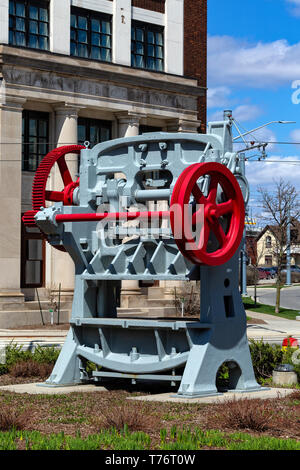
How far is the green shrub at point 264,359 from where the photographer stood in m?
15.5

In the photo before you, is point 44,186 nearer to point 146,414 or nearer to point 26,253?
point 146,414

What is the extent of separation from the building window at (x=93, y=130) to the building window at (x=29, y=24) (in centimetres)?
394

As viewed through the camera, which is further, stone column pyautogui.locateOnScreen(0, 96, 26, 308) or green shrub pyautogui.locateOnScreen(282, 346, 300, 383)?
stone column pyautogui.locateOnScreen(0, 96, 26, 308)

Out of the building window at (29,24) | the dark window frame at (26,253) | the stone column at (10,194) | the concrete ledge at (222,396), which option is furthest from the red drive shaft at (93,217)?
the building window at (29,24)

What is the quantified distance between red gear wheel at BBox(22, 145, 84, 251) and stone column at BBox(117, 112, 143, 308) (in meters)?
21.8

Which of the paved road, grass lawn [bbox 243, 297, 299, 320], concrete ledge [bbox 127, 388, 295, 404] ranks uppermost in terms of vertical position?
concrete ledge [bbox 127, 388, 295, 404]

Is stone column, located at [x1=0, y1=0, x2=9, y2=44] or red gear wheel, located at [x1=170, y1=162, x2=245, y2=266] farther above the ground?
stone column, located at [x1=0, y1=0, x2=9, y2=44]

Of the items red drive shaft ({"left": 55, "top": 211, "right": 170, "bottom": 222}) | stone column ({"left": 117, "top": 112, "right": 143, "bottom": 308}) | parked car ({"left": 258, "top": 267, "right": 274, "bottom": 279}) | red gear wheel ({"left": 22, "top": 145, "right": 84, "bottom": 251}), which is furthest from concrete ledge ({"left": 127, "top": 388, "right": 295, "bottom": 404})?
parked car ({"left": 258, "top": 267, "right": 274, "bottom": 279})

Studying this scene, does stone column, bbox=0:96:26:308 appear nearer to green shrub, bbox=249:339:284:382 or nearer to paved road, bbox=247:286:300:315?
green shrub, bbox=249:339:284:382

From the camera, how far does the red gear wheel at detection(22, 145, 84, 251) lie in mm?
14602

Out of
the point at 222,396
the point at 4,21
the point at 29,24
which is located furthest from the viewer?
the point at 29,24

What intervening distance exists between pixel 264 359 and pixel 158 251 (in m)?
3.52

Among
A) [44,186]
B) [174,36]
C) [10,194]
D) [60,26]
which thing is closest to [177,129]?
[174,36]

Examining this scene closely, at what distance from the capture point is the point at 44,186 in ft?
48.2
